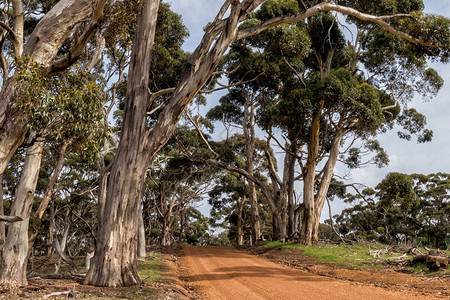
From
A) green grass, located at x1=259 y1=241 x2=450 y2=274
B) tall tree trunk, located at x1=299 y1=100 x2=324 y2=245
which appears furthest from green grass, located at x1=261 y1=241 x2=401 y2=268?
tall tree trunk, located at x1=299 y1=100 x2=324 y2=245

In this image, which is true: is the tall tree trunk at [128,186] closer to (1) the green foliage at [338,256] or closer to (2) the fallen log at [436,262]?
(1) the green foliage at [338,256]

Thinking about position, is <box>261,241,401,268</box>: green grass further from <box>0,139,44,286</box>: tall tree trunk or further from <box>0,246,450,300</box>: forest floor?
<box>0,139,44,286</box>: tall tree trunk

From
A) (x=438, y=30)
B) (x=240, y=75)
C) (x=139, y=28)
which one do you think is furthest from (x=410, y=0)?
(x=139, y=28)

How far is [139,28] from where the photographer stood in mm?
10078

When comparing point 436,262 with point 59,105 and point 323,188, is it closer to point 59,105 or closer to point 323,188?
point 323,188

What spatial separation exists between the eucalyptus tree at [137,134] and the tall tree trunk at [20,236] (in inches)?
73.7

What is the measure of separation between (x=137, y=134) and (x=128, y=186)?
1.32 metres

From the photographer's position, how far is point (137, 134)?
367 inches

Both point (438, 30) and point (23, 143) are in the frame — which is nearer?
point (23, 143)

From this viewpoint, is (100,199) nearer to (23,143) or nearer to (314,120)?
(23,143)

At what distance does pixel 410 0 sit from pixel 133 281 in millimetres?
18743

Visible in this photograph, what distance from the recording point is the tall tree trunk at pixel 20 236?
8828 mm

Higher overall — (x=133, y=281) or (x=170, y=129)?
(x=170, y=129)

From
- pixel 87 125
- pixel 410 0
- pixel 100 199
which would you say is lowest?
pixel 100 199
